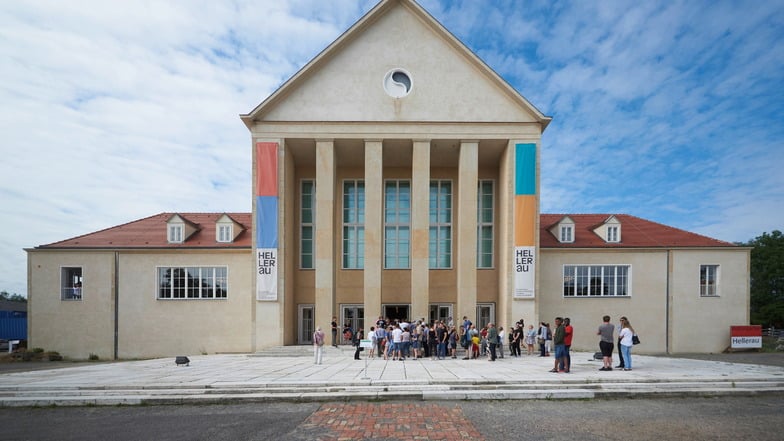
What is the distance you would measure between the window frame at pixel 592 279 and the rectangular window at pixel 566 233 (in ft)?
6.30

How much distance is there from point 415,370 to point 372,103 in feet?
49.5

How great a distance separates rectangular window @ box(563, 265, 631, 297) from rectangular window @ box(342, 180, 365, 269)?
44.9 ft

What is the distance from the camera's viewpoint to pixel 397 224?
997 inches

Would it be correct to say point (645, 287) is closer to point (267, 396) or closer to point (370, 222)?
point (370, 222)

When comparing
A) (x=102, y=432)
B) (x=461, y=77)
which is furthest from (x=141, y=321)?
(x=461, y=77)

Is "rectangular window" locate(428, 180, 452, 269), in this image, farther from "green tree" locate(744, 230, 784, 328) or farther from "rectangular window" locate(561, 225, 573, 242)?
"green tree" locate(744, 230, 784, 328)

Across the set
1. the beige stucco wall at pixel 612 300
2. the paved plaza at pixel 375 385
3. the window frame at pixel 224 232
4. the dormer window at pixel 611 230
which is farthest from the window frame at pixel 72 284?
the dormer window at pixel 611 230

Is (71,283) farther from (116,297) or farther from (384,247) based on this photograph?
(384,247)

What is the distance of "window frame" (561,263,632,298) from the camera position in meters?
24.9

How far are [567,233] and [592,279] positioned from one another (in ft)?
11.1

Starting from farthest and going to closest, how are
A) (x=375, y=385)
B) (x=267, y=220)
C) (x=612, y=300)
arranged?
(x=612, y=300)
(x=267, y=220)
(x=375, y=385)

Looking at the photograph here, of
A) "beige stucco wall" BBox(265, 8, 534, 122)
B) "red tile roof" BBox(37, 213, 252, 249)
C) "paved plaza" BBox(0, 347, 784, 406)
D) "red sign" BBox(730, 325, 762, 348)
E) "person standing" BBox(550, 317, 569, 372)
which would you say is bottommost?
"red sign" BBox(730, 325, 762, 348)

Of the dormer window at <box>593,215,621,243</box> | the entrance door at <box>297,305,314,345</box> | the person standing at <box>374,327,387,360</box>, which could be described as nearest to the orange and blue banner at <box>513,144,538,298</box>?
the dormer window at <box>593,215,621,243</box>

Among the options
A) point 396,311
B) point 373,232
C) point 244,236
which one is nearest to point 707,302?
point 396,311
